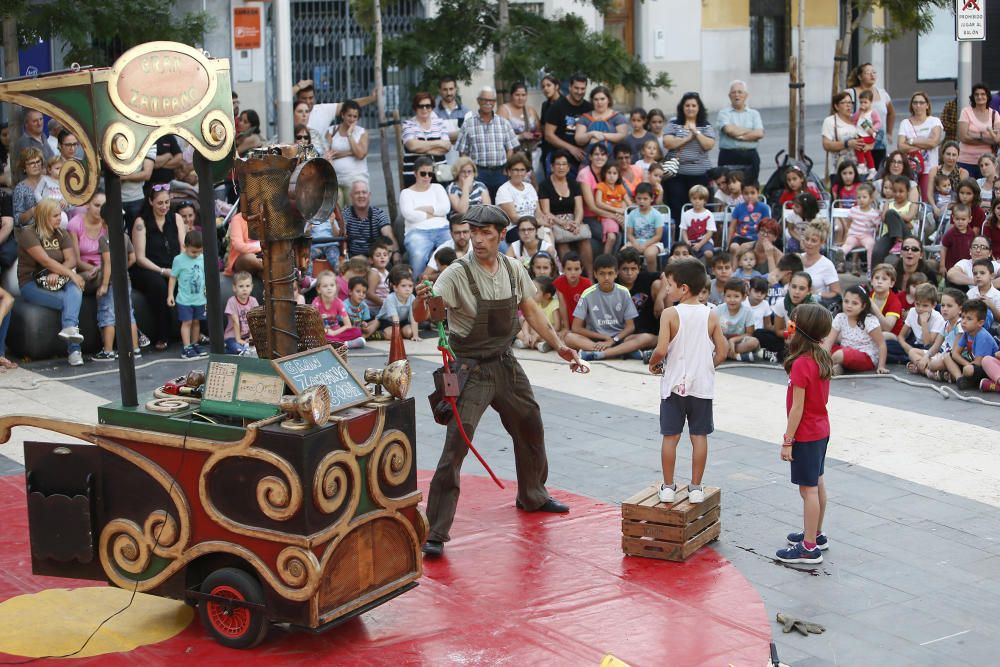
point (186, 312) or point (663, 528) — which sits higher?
point (186, 312)

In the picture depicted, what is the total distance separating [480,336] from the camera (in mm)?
7586

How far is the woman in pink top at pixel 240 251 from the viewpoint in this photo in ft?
41.8

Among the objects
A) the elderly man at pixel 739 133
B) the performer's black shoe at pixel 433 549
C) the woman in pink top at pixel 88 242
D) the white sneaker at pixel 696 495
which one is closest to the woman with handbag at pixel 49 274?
the woman in pink top at pixel 88 242

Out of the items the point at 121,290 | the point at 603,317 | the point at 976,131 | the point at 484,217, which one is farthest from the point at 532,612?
the point at 976,131

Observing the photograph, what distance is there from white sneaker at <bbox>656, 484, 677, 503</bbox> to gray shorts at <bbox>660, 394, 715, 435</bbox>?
1.09 ft

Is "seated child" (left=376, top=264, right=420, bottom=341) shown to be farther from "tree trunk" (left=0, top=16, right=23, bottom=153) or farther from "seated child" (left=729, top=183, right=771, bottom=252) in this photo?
"tree trunk" (left=0, top=16, right=23, bottom=153)

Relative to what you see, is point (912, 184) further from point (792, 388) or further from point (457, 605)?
point (457, 605)

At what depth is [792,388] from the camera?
7230mm

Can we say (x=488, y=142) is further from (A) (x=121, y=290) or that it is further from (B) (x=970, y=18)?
(A) (x=121, y=290)

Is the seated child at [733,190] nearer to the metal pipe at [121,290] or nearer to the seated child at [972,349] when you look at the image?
the seated child at [972,349]

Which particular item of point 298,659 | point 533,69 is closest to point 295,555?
point 298,659

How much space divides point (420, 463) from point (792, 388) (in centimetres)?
290

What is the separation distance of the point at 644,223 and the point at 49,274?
5.64 m

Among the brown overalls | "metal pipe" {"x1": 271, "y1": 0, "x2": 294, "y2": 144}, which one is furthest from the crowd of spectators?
the brown overalls
